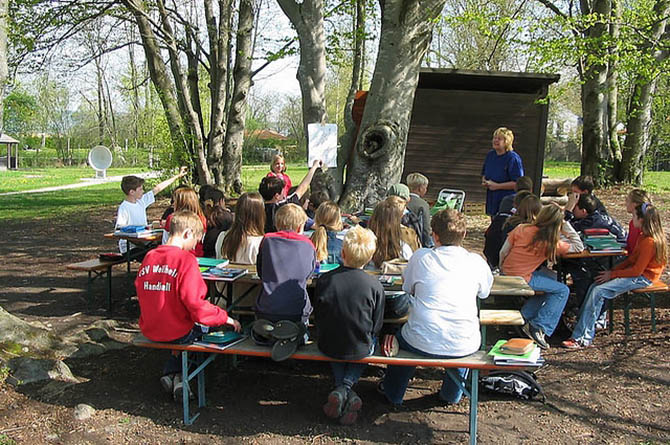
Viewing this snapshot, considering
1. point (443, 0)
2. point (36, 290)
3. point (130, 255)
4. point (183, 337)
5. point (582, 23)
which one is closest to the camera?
point (183, 337)

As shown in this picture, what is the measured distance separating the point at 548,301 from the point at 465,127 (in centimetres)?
831

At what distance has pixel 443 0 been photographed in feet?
27.1

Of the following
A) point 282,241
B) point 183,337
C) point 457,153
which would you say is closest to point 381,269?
point 282,241

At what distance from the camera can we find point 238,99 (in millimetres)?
15938

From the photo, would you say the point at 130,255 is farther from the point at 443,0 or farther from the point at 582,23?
the point at 582,23

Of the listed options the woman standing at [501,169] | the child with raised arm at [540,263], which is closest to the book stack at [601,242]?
the child with raised arm at [540,263]

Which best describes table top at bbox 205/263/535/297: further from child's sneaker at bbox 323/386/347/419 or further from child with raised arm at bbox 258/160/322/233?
child with raised arm at bbox 258/160/322/233

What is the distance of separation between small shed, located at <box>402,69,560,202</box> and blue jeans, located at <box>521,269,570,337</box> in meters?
7.68

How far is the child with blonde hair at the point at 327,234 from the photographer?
5.16m

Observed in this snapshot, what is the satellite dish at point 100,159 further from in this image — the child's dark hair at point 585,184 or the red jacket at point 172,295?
the red jacket at point 172,295

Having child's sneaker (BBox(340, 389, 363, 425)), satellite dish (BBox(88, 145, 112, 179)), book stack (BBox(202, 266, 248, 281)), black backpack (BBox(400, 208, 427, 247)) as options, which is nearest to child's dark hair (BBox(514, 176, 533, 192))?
black backpack (BBox(400, 208, 427, 247))

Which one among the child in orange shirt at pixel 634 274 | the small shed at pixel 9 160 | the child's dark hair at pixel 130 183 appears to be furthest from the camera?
the small shed at pixel 9 160

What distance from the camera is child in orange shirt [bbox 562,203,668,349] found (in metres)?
5.57

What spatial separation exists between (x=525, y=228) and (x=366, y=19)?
454 inches
